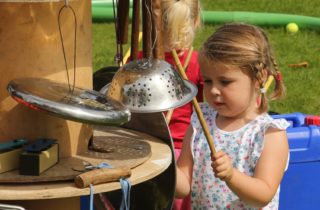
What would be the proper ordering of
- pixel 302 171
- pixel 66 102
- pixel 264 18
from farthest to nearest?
1. pixel 264 18
2. pixel 302 171
3. pixel 66 102

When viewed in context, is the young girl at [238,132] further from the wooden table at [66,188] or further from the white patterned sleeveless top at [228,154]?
the wooden table at [66,188]

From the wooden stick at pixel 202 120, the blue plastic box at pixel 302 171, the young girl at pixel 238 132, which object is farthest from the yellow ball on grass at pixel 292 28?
the wooden stick at pixel 202 120

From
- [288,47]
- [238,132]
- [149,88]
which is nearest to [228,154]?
[238,132]

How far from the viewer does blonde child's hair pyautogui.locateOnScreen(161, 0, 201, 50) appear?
359 centimetres

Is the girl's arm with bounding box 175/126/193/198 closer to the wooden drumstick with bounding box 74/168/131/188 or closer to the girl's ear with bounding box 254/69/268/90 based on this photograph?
the girl's ear with bounding box 254/69/268/90

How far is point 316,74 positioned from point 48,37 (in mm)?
4904

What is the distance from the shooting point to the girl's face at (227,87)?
2.54 m

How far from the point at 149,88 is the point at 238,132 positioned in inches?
19.5

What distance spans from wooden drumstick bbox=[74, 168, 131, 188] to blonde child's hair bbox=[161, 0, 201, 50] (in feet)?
4.90

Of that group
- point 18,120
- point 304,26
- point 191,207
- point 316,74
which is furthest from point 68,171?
point 304,26

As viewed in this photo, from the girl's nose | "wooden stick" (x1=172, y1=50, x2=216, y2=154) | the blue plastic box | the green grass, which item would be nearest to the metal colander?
"wooden stick" (x1=172, y1=50, x2=216, y2=154)

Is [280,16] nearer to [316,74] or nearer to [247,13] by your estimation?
[247,13]

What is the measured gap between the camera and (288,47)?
7.79 metres

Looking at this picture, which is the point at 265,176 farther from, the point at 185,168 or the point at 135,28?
the point at 135,28
